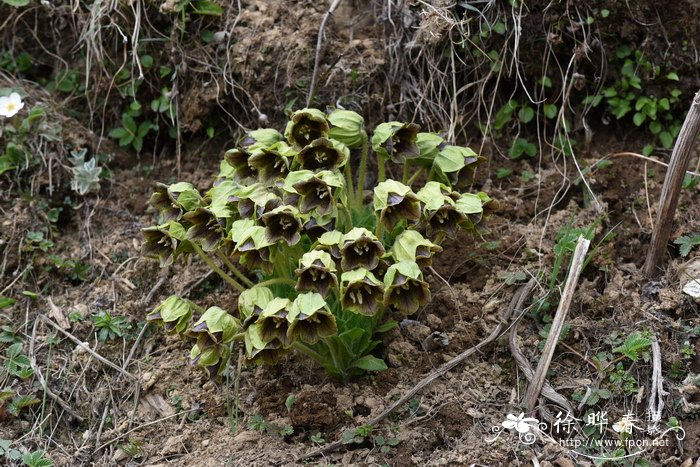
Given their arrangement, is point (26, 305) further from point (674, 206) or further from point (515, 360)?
point (674, 206)

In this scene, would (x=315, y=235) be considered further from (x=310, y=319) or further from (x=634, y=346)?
(x=634, y=346)

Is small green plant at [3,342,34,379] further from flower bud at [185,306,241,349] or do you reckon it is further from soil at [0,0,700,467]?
flower bud at [185,306,241,349]

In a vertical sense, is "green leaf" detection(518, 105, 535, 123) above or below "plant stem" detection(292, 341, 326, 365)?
above

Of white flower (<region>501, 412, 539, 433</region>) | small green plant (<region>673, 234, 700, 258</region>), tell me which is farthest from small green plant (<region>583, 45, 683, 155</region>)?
white flower (<region>501, 412, 539, 433</region>)

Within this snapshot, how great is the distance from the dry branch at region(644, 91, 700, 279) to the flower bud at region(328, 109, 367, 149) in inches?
42.4

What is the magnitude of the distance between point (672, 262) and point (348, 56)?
1541 mm

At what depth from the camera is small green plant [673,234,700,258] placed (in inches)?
117

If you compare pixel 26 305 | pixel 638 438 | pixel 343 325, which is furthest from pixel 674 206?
pixel 26 305

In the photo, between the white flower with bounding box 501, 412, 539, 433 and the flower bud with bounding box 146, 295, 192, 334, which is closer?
the white flower with bounding box 501, 412, 539, 433

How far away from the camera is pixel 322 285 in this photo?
2564 millimetres

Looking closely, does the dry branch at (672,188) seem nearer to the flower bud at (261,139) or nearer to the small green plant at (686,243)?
the small green plant at (686,243)

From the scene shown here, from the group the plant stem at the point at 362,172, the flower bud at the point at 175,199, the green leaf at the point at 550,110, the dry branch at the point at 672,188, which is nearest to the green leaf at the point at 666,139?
the green leaf at the point at 550,110

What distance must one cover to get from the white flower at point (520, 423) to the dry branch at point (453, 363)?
297 millimetres

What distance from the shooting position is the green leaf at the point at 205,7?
3551mm
